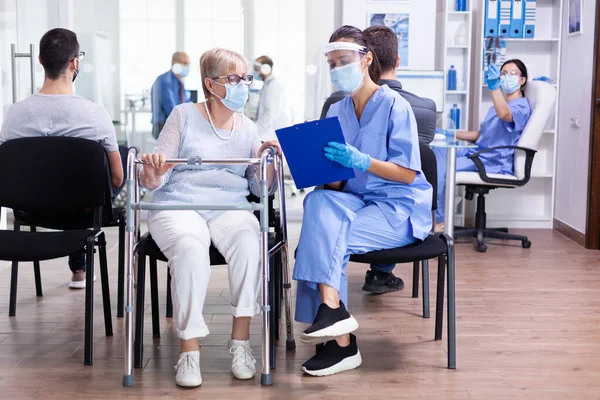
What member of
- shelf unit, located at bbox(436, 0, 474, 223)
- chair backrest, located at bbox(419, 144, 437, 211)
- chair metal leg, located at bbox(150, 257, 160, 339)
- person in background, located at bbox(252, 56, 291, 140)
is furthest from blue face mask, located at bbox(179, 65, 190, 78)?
chair backrest, located at bbox(419, 144, 437, 211)

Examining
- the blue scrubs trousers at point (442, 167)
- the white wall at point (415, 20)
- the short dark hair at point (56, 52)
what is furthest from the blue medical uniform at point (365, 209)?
the white wall at point (415, 20)

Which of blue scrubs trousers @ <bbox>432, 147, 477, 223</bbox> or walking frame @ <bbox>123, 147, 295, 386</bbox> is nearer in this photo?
walking frame @ <bbox>123, 147, 295, 386</bbox>

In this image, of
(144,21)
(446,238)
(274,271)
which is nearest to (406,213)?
(446,238)

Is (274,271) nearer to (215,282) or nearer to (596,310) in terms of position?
(215,282)

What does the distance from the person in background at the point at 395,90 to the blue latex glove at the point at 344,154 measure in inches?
38.1

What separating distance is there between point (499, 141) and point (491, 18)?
0.98 m

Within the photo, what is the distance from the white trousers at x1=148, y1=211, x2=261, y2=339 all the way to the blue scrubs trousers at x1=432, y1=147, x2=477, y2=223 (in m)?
2.15

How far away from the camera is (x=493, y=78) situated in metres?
5.19

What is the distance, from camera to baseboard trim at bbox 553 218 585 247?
17.0ft

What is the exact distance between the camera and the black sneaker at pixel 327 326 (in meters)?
2.48

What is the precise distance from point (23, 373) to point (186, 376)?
570 mm

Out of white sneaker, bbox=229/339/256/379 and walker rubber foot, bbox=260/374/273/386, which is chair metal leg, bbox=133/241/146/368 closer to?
white sneaker, bbox=229/339/256/379

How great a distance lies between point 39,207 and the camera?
9.70ft

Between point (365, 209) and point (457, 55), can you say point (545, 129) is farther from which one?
point (365, 209)
